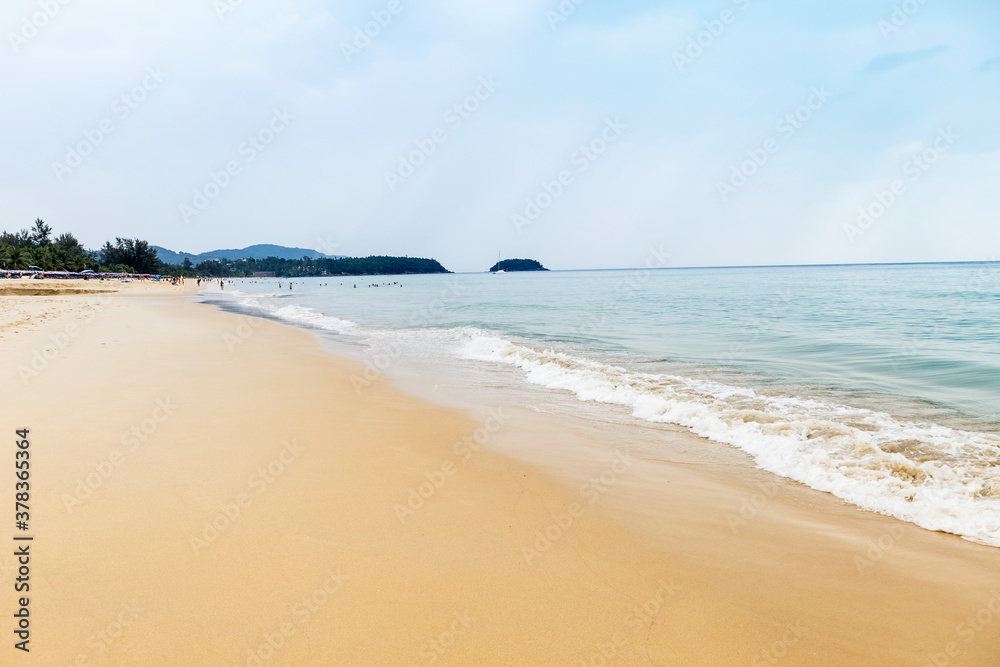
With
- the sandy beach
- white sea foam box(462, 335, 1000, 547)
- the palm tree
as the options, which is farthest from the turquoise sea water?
the palm tree

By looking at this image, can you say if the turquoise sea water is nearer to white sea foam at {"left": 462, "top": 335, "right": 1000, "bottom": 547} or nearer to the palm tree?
white sea foam at {"left": 462, "top": 335, "right": 1000, "bottom": 547}

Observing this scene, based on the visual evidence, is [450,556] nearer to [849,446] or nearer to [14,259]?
[849,446]

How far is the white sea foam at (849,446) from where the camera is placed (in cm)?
461

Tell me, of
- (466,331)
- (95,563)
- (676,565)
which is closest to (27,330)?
(466,331)

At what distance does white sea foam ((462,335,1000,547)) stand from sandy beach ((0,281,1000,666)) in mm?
311

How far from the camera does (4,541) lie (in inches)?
135

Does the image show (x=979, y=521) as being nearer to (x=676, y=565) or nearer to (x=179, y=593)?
(x=676, y=565)

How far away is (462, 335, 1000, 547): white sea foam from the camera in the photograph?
15.1 feet

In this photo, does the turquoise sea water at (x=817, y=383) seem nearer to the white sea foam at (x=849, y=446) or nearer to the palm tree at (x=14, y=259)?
the white sea foam at (x=849, y=446)

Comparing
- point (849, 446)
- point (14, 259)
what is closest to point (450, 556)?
point (849, 446)

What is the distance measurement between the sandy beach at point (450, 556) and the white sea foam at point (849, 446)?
0.31m

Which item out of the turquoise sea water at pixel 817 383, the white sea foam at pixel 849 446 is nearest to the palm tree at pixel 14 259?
the turquoise sea water at pixel 817 383

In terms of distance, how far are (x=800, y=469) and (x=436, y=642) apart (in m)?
4.63

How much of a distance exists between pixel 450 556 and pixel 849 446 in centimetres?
508
